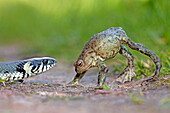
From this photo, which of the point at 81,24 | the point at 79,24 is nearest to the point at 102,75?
the point at 81,24

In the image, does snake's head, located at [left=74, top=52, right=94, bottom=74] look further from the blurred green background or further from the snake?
the blurred green background

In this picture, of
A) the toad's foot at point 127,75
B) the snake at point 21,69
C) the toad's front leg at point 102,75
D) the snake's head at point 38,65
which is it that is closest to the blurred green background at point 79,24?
the toad's foot at point 127,75

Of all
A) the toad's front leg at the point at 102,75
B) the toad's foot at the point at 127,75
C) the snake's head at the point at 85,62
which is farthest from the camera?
the toad's foot at the point at 127,75

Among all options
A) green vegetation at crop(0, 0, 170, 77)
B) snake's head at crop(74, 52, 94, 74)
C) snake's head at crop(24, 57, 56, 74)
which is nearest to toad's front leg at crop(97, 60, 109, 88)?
snake's head at crop(74, 52, 94, 74)

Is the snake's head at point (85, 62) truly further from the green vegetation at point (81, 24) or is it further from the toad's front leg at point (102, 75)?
the green vegetation at point (81, 24)

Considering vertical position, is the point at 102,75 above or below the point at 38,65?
below

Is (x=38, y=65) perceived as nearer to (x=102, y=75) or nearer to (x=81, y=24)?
(x=102, y=75)

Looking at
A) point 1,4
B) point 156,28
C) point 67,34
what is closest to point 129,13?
point 156,28
